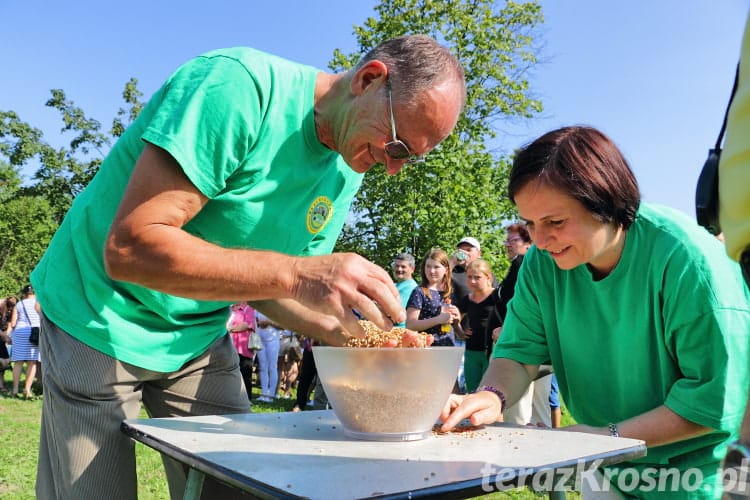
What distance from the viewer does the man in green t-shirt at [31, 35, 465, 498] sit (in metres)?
1.23

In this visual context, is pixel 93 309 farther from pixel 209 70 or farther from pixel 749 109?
pixel 749 109

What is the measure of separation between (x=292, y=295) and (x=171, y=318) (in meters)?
0.50

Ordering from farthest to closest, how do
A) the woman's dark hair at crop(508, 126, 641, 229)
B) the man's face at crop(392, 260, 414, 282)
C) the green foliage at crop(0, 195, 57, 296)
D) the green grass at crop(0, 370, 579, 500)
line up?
1. the green foliage at crop(0, 195, 57, 296)
2. the man's face at crop(392, 260, 414, 282)
3. the green grass at crop(0, 370, 579, 500)
4. the woman's dark hair at crop(508, 126, 641, 229)

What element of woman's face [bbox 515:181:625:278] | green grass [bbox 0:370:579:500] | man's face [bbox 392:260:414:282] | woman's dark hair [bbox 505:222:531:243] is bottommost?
green grass [bbox 0:370:579:500]

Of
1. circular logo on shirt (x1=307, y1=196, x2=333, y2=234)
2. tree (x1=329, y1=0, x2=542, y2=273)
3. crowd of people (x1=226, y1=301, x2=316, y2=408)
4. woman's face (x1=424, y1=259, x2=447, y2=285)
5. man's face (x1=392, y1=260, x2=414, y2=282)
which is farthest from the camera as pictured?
tree (x1=329, y1=0, x2=542, y2=273)

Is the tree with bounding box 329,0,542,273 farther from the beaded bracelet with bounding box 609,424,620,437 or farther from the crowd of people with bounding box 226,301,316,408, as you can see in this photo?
the beaded bracelet with bounding box 609,424,620,437

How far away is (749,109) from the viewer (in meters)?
0.62

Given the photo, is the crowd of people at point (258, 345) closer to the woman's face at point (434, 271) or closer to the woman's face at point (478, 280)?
the woman's face at point (434, 271)

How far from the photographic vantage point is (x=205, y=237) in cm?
151

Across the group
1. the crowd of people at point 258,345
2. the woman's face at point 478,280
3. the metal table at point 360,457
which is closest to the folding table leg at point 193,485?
the metal table at point 360,457

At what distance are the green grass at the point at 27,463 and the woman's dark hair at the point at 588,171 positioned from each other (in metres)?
1.46

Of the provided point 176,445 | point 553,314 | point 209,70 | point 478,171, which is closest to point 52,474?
point 176,445

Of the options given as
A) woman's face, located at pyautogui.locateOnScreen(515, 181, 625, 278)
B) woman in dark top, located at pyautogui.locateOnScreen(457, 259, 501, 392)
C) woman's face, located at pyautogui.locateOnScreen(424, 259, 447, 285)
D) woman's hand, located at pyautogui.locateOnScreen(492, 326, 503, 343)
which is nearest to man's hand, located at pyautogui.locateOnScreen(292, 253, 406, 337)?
woman's face, located at pyautogui.locateOnScreen(515, 181, 625, 278)

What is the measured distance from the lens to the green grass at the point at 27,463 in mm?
→ 3812
